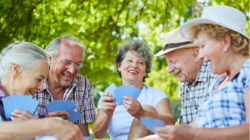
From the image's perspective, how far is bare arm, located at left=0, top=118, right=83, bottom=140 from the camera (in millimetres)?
1825

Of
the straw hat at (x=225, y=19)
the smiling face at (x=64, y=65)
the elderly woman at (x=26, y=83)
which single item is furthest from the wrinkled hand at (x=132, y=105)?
the smiling face at (x=64, y=65)

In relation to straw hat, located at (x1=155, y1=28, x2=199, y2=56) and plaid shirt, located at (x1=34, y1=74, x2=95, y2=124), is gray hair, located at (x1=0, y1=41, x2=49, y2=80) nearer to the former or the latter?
plaid shirt, located at (x1=34, y1=74, x2=95, y2=124)

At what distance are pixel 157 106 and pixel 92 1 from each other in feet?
12.9

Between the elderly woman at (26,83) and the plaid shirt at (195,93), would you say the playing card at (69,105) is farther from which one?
the plaid shirt at (195,93)

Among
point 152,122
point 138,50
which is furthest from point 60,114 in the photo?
point 152,122

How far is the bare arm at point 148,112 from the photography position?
2.33 metres

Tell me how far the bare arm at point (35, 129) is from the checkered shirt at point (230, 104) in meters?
1.00

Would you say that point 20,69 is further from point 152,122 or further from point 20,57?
point 152,122

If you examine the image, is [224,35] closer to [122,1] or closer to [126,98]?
[126,98]

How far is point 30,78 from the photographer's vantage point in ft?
7.06

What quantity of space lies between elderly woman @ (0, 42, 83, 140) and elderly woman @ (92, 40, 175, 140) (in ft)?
1.98

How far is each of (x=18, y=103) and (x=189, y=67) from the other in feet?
5.78

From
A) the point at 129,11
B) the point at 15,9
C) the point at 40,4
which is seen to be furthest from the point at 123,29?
the point at 15,9

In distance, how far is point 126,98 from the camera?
92.0 inches
